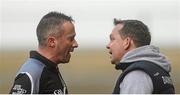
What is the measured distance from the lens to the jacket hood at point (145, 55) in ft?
9.37

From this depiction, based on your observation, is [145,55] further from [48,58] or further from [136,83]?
[48,58]

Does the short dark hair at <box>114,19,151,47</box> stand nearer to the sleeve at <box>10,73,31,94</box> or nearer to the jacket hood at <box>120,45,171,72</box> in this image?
the jacket hood at <box>120,45,171,72</box>

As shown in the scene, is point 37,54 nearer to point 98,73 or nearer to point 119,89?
point 119,89

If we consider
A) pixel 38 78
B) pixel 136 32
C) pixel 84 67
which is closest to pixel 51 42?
pixel 38 78

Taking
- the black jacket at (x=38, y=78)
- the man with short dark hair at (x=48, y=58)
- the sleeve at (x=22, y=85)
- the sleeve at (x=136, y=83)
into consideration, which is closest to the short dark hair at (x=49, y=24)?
the man with short dark hair at (x=48, y=58)

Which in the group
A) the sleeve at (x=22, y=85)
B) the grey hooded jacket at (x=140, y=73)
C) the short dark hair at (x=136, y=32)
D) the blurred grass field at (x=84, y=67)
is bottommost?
the blurred grass field at (x=84, y=67)

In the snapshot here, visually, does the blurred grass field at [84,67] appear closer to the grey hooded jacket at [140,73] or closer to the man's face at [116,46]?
the man's face at [116,46]

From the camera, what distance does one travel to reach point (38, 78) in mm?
2957

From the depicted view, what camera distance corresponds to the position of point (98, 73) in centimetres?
1262

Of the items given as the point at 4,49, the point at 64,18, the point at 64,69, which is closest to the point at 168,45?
the point at 64,69

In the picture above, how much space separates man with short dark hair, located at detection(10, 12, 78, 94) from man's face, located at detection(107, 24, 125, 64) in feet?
0.93

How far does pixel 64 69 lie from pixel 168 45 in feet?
8.17

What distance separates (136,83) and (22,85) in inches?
23.7

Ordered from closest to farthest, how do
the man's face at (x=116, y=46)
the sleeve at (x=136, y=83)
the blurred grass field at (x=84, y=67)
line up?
the sleeve at (x=136, y=83)
the man's face at (x=116, y=46)
the blurred grass field at (x=84, y=67)
